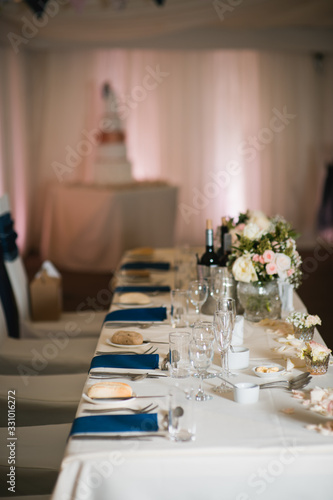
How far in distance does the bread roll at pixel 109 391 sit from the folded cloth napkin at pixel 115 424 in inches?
4.2

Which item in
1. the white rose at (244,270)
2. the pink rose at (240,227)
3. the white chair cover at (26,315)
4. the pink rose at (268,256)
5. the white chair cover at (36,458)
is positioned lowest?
the white chair cover at (36,458)

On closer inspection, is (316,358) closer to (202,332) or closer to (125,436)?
(202,332)

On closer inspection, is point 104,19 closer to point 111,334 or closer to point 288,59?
point 288,59

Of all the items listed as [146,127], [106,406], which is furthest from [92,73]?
[106,406]

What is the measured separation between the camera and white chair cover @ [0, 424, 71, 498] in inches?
70.6

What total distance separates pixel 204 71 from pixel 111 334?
21.8ft

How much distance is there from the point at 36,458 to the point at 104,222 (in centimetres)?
463

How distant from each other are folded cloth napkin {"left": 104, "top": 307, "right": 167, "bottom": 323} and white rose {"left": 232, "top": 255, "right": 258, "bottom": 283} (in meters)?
0.35

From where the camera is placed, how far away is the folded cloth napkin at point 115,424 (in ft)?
4.72

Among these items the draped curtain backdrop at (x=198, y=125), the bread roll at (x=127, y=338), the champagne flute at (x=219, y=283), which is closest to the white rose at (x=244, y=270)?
the champagne flute at (x=219, y=283)

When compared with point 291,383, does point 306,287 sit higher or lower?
lower

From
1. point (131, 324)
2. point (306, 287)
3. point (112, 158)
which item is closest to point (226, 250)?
point (131, 324)

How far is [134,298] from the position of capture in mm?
2697

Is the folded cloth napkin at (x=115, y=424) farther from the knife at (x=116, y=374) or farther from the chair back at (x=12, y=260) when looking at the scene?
the chair back at (x=12, y=260)
